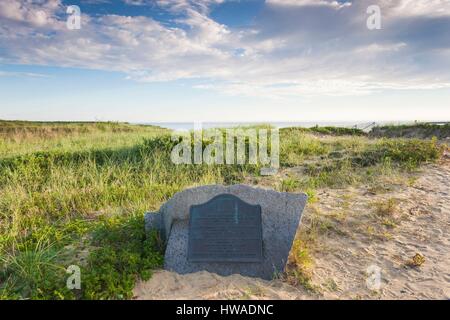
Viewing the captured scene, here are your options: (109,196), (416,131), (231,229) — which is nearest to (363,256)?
(231,229)

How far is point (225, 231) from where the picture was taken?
5016 millimetres

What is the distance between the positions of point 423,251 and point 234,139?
327 inches

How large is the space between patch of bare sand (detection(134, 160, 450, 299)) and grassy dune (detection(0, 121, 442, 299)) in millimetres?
331

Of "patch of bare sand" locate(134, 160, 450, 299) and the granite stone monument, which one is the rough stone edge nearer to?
the granite stone monument

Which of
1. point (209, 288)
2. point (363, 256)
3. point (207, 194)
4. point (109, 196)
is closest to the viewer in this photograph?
point (209, 288)

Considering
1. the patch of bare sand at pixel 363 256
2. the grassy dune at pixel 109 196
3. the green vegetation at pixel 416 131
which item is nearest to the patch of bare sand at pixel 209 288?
the patch of bare sand at pixel 363 256

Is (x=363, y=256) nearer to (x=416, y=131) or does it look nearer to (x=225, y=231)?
(x=225, y=231)

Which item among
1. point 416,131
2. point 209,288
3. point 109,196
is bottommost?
point 209,288

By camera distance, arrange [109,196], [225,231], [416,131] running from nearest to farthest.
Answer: [225,231] → [109,196] → [416,131]

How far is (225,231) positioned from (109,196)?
3547mm

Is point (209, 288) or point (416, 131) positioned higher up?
point (416, 131)

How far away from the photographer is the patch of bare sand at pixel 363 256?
14.3 ft

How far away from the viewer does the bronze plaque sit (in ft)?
15.9
